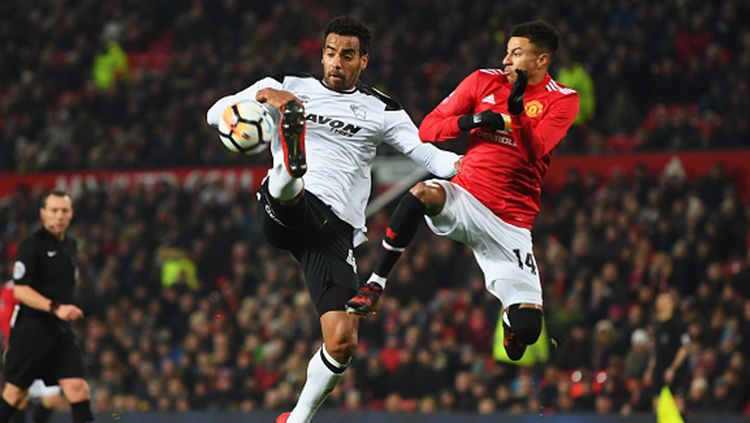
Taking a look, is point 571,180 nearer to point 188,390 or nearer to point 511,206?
point 188,390

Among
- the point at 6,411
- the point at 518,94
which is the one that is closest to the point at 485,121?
the point at 518,94

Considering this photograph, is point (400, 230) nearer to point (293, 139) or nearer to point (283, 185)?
point (283, 185)

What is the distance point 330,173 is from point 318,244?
45cm

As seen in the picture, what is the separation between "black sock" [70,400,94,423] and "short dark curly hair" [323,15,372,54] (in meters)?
3.49

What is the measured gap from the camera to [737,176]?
14.5 metres

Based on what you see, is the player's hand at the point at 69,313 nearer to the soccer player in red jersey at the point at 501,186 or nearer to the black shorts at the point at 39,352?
the black shorts at the point at 39,352

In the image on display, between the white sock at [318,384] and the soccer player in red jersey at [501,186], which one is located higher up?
the soccer player in red jersey at [501,186]

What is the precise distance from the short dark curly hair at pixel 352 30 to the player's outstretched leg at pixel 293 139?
87cm

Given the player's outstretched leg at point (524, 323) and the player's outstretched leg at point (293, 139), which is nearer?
the player's outstretched leg at point (293, 139)

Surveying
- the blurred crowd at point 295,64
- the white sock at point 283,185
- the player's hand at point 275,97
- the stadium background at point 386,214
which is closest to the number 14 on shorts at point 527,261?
the white sock at point 283,185

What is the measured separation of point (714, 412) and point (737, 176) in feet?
12.3

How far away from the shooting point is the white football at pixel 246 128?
7109mm

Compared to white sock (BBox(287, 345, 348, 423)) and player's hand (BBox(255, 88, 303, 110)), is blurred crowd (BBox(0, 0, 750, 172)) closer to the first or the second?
white sock (BBox(287, 345, 348, 423))

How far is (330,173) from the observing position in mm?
7770
